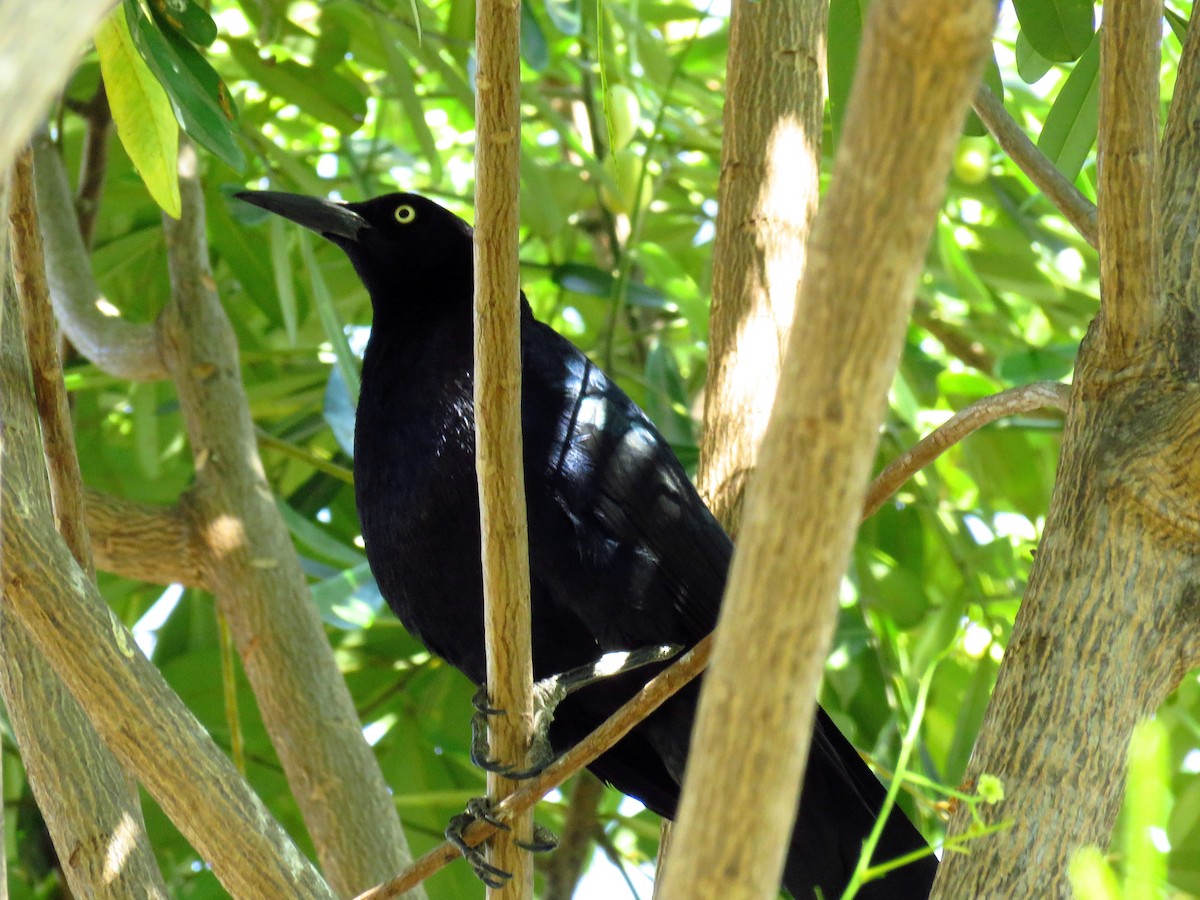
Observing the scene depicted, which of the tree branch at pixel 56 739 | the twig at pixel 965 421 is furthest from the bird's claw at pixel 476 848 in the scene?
the twig at pixel 965 421

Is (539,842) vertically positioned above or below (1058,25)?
below

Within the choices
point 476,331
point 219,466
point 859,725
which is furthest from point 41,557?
point 859,725

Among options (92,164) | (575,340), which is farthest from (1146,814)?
(575,340)

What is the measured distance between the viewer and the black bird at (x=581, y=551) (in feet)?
8.19

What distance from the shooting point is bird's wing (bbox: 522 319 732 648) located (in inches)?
98.0

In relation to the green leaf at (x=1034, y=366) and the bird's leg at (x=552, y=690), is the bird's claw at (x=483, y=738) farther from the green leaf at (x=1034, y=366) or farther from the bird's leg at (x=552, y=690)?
the green leaf at (x=1034, y=366)

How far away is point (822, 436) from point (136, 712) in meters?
1.26

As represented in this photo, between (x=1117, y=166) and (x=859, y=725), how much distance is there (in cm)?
172

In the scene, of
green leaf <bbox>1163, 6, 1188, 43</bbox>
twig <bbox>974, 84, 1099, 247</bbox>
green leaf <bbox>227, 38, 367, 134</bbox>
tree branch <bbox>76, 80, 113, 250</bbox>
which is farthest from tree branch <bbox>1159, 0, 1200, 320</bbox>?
tree branch <bbox>76, 80, 113, 250</bbox>

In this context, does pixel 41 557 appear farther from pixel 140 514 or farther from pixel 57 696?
pixel 140 514

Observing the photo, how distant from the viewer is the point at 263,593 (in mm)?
2850

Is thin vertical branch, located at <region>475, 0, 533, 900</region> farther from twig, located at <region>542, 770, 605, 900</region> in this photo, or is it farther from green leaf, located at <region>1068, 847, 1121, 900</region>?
twig, located at <region>542, 770, 605, 900</region>

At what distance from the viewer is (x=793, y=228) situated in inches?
108

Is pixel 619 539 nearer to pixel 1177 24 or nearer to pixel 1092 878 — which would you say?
pixel 1177 24
